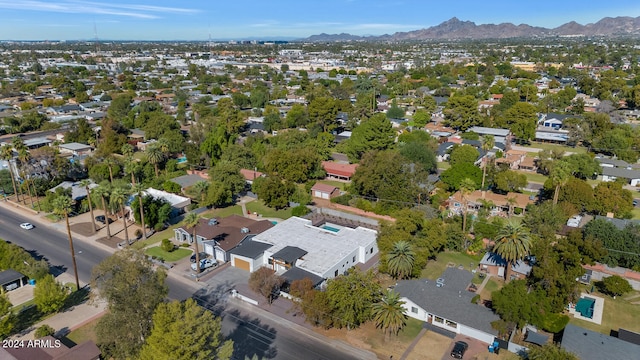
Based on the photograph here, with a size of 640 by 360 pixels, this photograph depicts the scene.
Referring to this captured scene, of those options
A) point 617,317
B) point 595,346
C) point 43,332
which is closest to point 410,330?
point 595,346

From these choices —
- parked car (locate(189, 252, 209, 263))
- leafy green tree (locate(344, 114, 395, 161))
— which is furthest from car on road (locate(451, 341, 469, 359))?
leafy green tree (locate(344, 114, 395, 161))

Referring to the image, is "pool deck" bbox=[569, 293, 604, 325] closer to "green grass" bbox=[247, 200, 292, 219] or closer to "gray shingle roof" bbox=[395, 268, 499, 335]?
"gray shingle roof" bbox=[395, 268, 499, 335]

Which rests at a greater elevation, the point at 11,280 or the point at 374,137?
the point at 374,137

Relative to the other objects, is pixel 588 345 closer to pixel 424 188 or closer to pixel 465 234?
pixel 465 234

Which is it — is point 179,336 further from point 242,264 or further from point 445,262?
point 445,262

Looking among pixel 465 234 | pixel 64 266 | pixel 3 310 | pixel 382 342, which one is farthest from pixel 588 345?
pixel 64 266

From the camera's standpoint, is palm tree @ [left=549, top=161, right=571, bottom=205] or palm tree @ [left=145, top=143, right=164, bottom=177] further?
palm tree @ [left=145, top=143, right=164, bottom=177]
